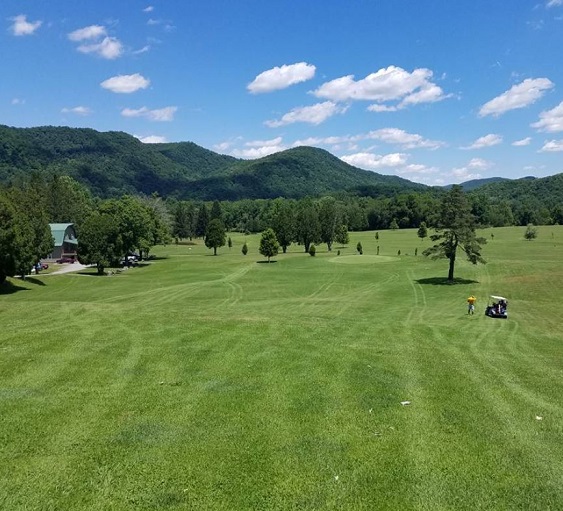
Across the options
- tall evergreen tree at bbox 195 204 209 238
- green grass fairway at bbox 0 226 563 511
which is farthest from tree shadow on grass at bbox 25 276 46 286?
tall evergreen tree at bbox 195 204 209 238

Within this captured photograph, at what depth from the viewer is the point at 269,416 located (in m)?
11.1

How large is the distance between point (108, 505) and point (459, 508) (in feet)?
18.5

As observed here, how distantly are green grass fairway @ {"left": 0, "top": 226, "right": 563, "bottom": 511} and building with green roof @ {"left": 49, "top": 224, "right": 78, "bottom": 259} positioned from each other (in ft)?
241

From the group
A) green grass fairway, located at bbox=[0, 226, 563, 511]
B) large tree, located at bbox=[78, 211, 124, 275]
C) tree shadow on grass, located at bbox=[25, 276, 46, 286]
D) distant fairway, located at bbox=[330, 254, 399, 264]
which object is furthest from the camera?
distant fairway, located at bbox=[330, 254, 399, 264]

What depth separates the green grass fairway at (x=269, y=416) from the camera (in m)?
8.22

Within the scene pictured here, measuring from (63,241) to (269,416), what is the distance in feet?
296

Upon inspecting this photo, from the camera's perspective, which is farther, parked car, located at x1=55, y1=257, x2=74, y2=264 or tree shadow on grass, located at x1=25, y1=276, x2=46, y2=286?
parked car, located at x1=55, y1=257, x2=74, y2=264

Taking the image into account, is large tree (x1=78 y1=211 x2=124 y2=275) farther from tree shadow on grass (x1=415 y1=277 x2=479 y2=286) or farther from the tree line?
tree shadow on grass (x1=415 y1=277 x2=479 y2=286)

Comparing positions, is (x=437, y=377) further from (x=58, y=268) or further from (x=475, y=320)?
(x=58, y=268)

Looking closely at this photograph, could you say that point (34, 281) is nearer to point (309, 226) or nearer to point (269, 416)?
point (269, 416)

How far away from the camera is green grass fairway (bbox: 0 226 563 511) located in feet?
27.0

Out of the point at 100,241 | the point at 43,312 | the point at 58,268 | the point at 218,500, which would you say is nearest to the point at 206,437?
the point at 218,500

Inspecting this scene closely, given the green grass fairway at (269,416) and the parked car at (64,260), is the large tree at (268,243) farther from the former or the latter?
the green grass fairway at (269,416)

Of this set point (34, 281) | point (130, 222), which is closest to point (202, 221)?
point (130, 222)
